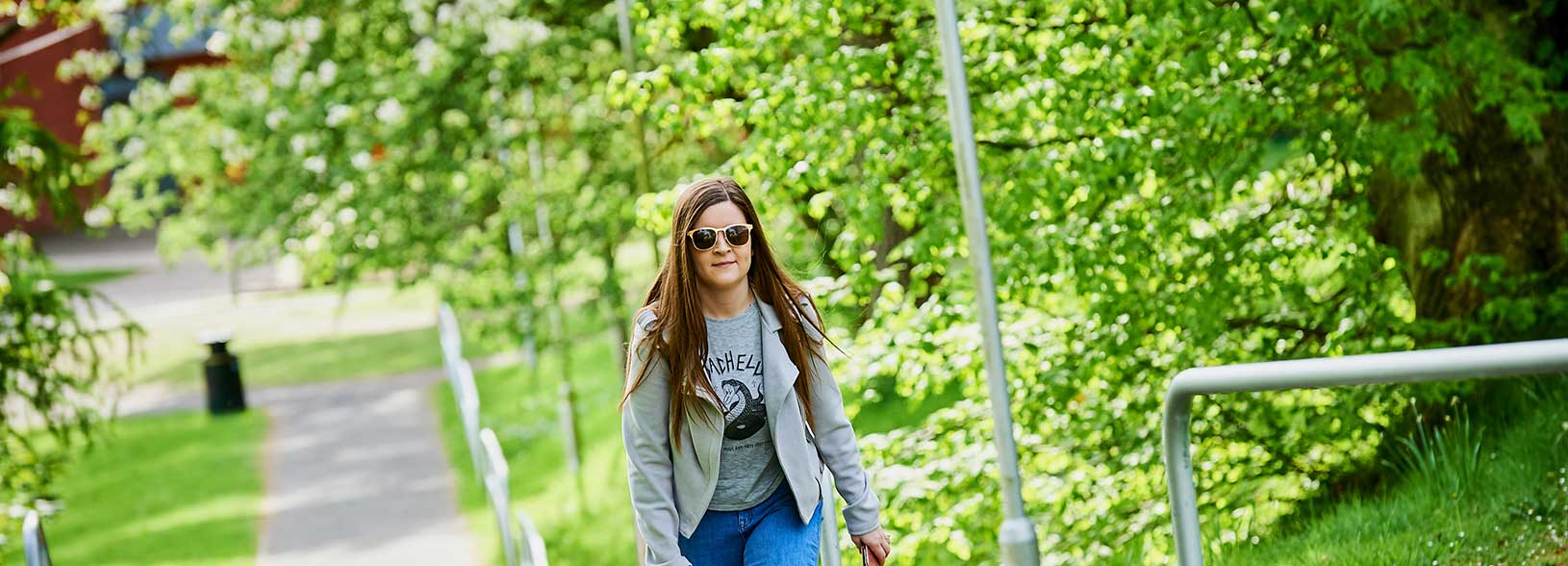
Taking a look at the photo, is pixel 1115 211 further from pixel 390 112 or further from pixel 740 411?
pixel 390 112

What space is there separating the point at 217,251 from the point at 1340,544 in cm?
1110

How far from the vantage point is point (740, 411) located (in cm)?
327

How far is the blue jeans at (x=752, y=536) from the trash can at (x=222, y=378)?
1951cm

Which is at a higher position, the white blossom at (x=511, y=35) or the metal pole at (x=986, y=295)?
the white blossom at (x=511, y=35)

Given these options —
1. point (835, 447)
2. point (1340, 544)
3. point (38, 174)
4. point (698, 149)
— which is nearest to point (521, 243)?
point (698, 149)

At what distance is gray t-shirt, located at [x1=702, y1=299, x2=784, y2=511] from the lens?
3268 millimetres

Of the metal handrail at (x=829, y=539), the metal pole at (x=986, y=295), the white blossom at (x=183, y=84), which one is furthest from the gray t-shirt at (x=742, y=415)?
the white blossom at (x=183, y=84)

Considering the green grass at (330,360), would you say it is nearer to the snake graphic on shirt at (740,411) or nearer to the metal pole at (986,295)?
the metal pole at (986,295)

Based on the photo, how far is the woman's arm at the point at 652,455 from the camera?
3246mm

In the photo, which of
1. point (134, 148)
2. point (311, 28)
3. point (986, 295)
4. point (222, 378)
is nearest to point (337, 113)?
point (311, 28)

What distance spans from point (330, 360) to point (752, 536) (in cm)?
2386

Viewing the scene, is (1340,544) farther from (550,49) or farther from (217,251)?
(217,251)

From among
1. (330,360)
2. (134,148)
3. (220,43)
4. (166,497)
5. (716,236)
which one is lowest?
(166,497)

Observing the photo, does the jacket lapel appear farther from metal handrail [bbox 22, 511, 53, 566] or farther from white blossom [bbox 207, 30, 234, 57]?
white blossom [bbox 207, 30, 234, 57]
